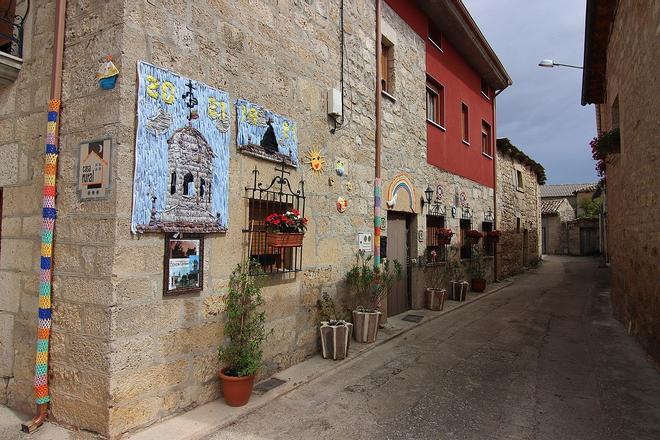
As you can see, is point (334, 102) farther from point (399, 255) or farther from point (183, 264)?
point (399, 255)

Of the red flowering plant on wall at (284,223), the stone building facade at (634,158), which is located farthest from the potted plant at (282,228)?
the stone building facade at (634,158)

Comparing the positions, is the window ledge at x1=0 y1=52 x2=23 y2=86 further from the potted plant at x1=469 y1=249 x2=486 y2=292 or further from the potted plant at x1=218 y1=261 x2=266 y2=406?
the potted plant at x1=469 y1=249 x2=486 y2=292

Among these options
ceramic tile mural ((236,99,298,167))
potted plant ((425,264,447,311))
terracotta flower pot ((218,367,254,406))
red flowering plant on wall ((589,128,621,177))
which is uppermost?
red flowering plant on wall ((589,128,621,177))

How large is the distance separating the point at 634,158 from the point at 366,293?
175 inches

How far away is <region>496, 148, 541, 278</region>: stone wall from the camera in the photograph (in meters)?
13.9

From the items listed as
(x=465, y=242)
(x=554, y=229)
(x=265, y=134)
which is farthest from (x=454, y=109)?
(x=554, y=229)

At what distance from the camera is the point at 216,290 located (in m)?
3.76

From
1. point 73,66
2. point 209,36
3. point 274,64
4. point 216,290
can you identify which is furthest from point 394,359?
point 73,66

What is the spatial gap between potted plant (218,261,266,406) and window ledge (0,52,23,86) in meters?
2.68

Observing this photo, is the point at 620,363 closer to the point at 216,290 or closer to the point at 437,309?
the point at 437,309

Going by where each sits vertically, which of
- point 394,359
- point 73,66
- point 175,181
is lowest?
point 394,359

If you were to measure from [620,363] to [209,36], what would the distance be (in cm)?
610

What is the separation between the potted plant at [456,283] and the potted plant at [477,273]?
1.23 m

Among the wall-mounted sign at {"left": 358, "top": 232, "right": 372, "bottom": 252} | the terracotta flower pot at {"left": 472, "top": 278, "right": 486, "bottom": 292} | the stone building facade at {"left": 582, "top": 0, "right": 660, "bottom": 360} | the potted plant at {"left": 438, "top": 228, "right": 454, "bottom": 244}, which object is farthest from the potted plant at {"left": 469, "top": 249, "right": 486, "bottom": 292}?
the wall-mounted sign at {"left": 358, "top": 232, "right": 372, "bottom": 252}
